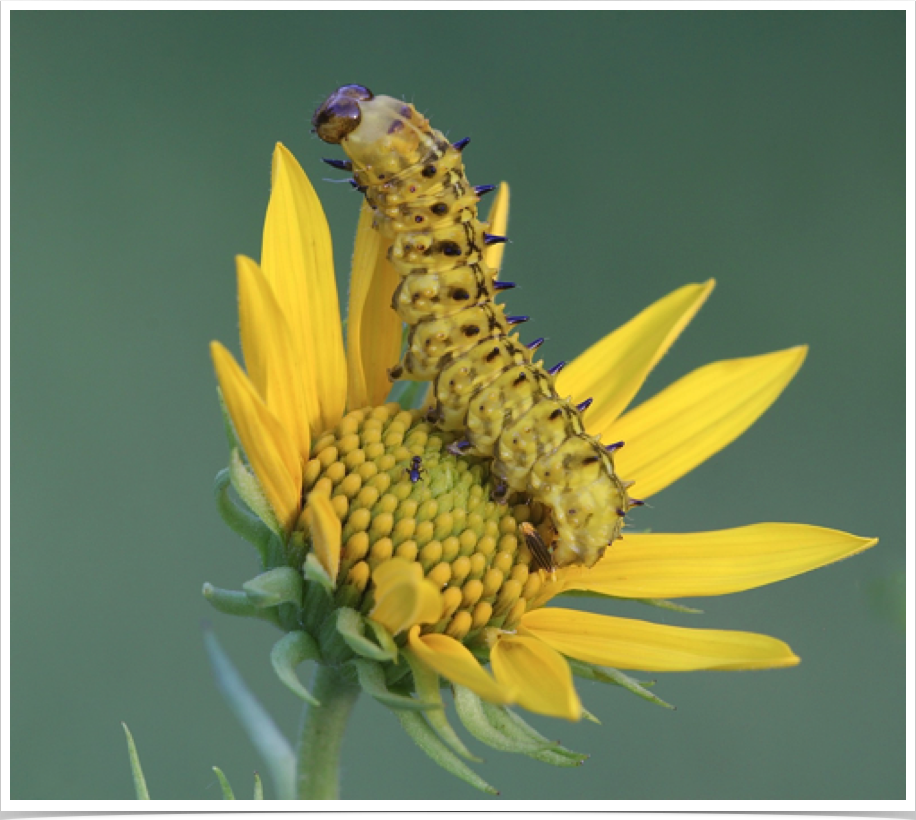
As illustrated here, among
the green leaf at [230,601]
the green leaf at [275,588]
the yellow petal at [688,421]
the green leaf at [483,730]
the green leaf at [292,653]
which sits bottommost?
the green leaf at [483,730]

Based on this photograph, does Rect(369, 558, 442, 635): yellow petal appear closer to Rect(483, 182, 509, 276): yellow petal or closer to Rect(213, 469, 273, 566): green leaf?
Rect(213, 469, 273, 566): green leaf

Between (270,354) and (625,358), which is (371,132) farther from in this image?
(625,358)

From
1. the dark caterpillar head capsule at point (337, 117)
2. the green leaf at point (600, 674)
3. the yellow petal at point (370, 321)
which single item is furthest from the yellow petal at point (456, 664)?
the dark caterpillar head capsule at point (337, 117)

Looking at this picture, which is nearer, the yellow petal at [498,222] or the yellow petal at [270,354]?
the yellow petal at [270,354]

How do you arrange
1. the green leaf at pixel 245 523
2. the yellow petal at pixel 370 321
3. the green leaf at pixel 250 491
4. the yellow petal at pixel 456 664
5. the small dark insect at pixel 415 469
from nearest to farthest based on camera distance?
1. the yellow petal at pixel 456 664
2. the green leaf at pixel 250 491
3. the green leaf at pixel 245 523
4. the small dark insect at pixel 415 469
5. the yellow petal at pixel 370 321

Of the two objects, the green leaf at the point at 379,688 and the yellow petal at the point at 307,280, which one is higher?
the yellow petal at the point at 307,280

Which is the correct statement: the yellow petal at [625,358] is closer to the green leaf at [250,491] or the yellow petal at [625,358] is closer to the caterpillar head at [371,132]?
the caterpillar head at [371,132]

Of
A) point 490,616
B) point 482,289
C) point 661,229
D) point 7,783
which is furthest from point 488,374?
point 661,229
